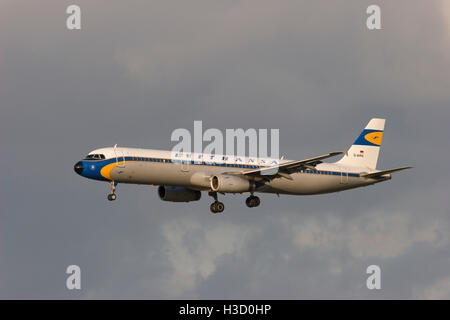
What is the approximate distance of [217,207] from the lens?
99.2m

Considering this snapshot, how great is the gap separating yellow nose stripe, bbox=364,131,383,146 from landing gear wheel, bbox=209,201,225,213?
19914mm

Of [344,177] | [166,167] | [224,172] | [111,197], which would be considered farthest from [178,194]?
[344,177]

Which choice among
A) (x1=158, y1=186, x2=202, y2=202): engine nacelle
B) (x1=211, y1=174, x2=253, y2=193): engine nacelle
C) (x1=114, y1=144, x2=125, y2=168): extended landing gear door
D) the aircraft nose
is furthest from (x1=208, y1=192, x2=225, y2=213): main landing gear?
the aircraft nose

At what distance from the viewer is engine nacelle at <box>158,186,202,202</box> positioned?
339 feet

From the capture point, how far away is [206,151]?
98688 millimetres

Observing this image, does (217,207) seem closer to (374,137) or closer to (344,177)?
(344,177)

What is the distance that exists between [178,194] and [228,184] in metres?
8.66
